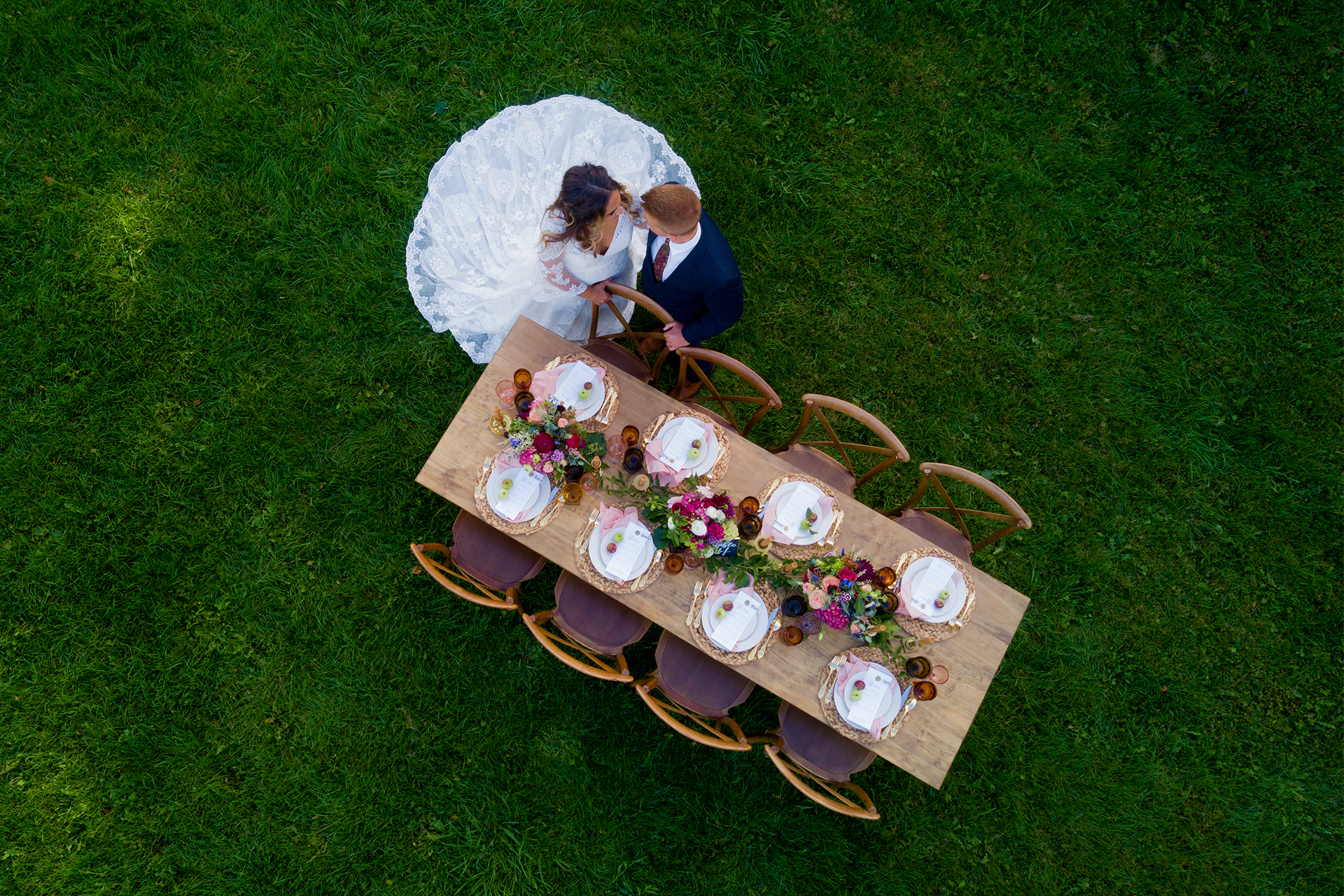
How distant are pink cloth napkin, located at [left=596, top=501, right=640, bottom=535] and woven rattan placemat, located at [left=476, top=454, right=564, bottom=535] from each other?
0.22 meters

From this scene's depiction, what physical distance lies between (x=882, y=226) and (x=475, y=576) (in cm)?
342

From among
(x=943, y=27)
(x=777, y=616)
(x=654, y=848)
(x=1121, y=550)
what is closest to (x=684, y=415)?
(x=777, y=616)

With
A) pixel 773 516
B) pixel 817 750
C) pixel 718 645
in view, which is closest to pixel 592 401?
pixel 773 516

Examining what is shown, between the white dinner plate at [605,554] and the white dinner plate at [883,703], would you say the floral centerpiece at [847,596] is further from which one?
the white dinner plate at [605,554]

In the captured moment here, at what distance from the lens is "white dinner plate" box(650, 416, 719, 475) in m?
3.38

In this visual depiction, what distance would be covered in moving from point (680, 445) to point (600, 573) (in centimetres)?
73

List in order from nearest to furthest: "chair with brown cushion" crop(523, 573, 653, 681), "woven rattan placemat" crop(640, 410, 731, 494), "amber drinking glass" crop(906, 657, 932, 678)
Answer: "amber drinking glass" crop(906, 657, 932, 678), "woven rattan placemat" crop(640, 410, 731, 494), "chair with brown cushion" crop(523, 573, 653, 681)

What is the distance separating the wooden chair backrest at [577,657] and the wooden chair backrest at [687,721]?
4.6 inches

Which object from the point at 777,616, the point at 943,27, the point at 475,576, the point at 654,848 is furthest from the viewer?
the point at 943,27

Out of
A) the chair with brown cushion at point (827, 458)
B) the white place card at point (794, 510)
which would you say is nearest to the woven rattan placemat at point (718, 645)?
the white place card at point (794, 510)

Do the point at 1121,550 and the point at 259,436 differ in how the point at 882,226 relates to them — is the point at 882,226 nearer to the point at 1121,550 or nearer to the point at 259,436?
the point at 1121,550

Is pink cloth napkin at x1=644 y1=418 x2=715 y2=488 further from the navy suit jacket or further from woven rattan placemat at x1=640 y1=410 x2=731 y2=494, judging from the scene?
the navy suit jacket

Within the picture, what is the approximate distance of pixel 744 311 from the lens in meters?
4.64

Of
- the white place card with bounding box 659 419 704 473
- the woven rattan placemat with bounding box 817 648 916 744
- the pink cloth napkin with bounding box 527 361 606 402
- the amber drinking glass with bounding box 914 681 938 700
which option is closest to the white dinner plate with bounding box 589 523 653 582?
the white place card with bounding box 659 419 704 473
